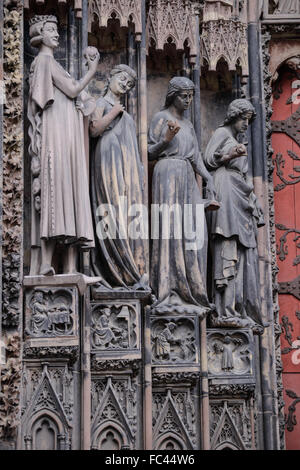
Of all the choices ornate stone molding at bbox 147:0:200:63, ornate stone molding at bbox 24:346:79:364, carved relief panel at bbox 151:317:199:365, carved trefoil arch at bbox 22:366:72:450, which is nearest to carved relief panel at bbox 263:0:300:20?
ornate stone molding at bbox 147:0:200:63

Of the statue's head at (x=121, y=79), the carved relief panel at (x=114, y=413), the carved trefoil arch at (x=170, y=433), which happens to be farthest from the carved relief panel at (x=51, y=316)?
the statue's head at (x=121, y=79)

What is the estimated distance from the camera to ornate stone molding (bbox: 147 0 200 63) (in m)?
16.7

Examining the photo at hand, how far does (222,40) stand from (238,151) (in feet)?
4.15

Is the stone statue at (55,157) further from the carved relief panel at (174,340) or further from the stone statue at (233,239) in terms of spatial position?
the stone statue at (233,239)

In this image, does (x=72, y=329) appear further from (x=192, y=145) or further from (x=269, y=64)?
(x=269, y=64)

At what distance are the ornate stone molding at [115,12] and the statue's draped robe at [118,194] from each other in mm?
873

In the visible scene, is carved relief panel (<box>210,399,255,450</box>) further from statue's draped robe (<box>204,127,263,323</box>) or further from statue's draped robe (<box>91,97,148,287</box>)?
statue's draped robe (<box>91,97,148,287</box>)

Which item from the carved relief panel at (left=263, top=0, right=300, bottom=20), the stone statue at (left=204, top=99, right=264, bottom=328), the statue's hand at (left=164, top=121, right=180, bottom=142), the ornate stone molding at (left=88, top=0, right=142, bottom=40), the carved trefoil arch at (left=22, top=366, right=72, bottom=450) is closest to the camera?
the carved trefoil arch at (left=22, top=366, right=72, bottom=450)

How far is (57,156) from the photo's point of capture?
15.5 meters

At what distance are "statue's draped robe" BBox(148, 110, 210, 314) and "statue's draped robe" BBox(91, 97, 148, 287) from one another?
0.76 ft

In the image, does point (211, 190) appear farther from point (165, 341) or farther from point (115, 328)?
point (115, 328)

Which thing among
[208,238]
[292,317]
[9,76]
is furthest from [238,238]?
[9,76]

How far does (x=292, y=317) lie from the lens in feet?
56.9

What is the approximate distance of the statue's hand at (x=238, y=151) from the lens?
16391 mm
